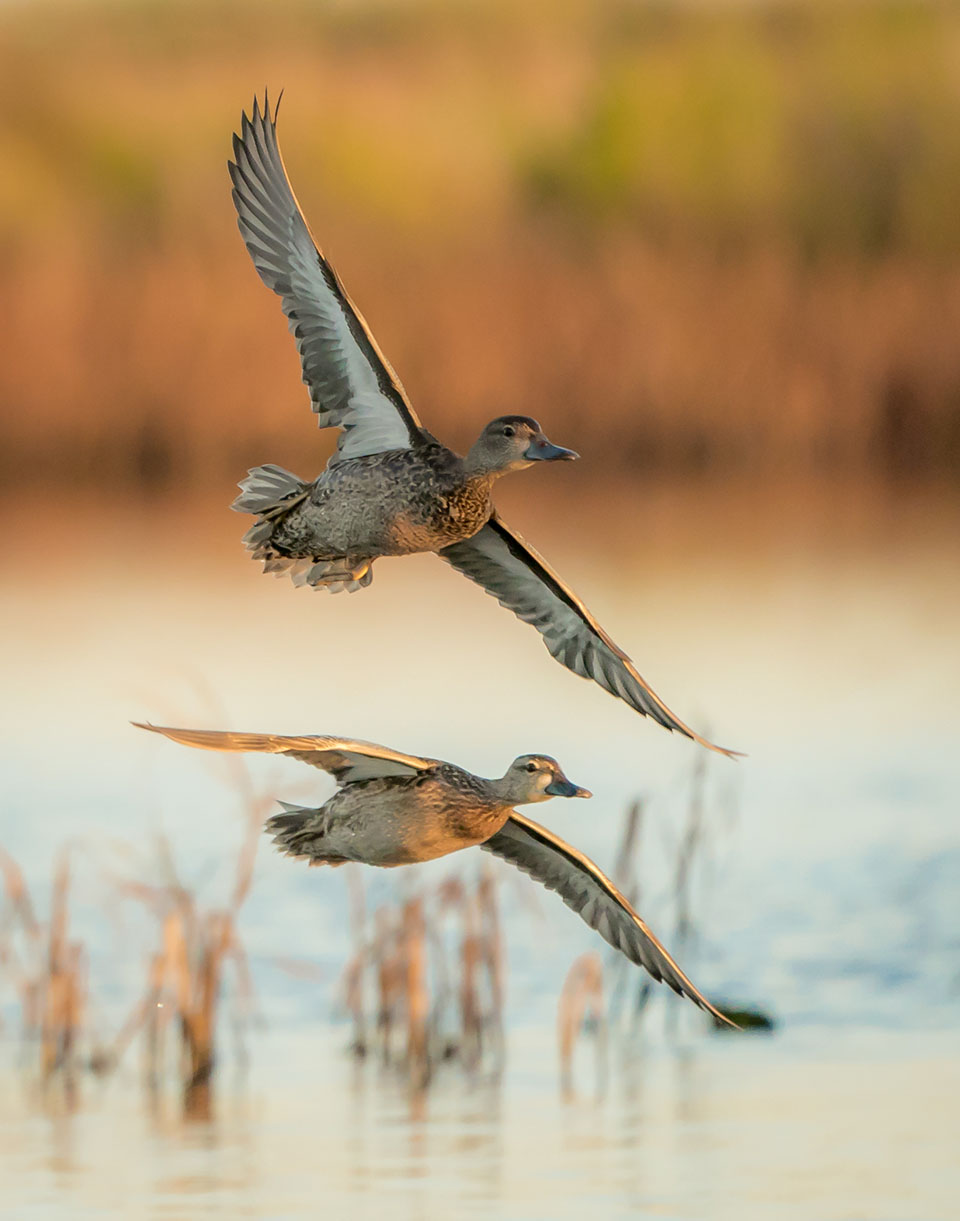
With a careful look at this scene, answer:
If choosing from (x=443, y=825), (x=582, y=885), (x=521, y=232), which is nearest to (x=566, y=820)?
(x=582, y=885)

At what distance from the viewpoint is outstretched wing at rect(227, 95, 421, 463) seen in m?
6.46

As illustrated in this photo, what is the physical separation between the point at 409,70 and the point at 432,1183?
42.4 metres

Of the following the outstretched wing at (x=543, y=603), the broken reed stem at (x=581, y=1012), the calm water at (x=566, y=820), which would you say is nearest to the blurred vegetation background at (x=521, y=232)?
the calm water at (x=566, y=820)

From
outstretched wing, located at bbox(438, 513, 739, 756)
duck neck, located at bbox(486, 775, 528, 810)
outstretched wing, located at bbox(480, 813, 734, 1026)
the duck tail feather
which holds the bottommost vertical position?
outstretched wing, located at bbox(480, 813, 734, 1026)

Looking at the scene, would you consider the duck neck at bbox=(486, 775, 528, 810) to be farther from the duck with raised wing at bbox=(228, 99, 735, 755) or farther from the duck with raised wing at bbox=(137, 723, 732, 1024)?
the duck with raised wing at bbox=(228, 99, 735, 755)

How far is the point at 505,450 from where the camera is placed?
20.4ft

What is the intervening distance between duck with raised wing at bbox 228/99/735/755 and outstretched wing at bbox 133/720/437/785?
532mm

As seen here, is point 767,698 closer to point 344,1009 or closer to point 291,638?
point 291,638

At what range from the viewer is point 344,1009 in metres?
12.6

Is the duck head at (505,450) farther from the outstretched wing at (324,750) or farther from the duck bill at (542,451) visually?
the outstretched wing at (324,750)

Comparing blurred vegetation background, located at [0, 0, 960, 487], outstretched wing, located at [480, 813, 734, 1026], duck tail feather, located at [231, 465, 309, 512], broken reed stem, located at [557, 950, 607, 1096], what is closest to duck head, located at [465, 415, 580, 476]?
duck tail feather, located at [231, 465, 309, 512]

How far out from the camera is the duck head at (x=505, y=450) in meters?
6.21

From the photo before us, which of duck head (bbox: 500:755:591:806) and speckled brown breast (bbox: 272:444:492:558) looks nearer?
speckled brown breast (bbox: 272:444:492:558)

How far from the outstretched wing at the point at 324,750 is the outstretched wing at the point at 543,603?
2.06 feet
